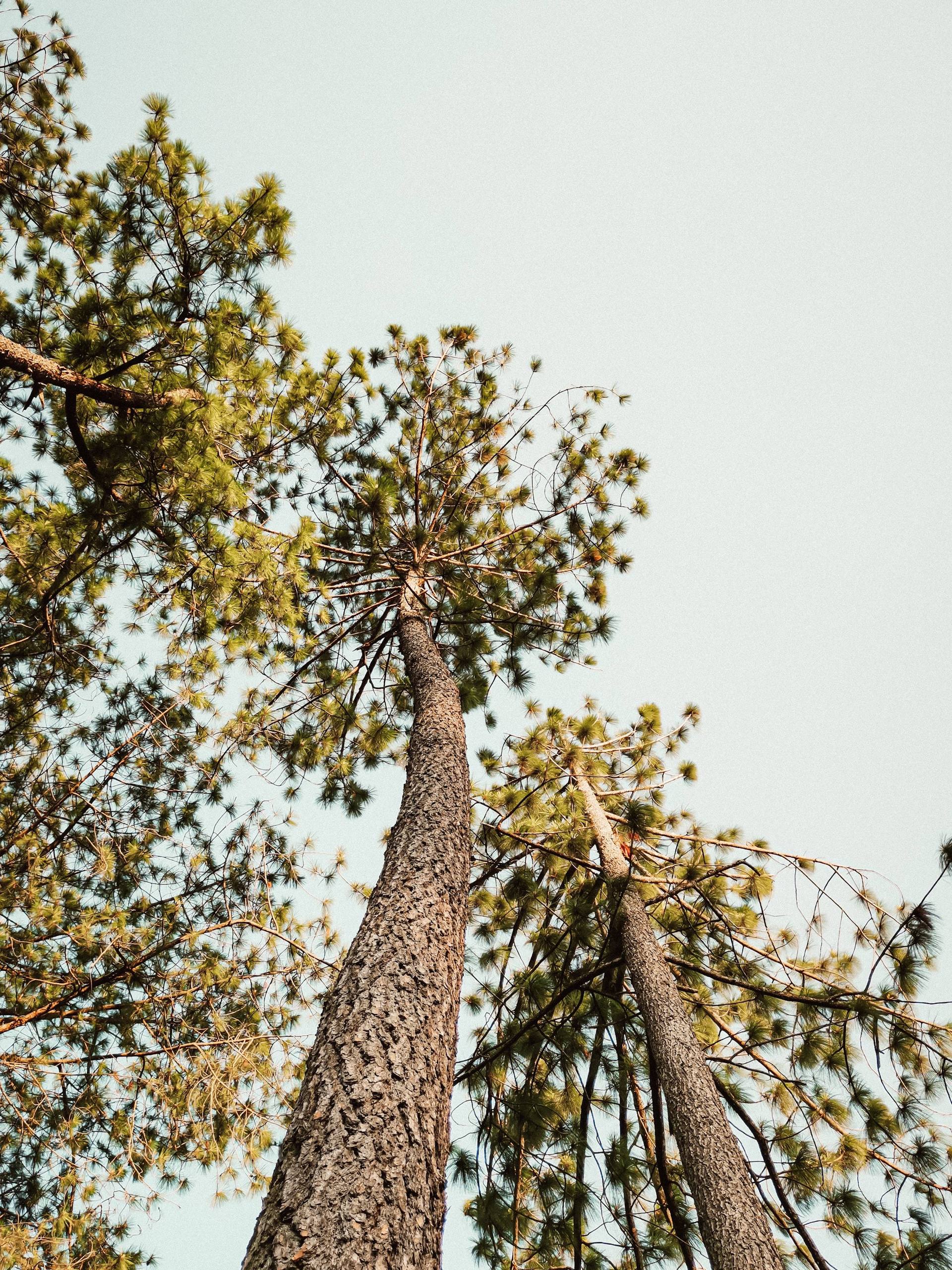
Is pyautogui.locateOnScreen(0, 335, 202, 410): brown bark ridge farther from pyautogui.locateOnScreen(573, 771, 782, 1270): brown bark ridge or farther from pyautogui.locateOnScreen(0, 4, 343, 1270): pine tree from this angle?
pyautogui.locateOnScreen(573, 771, 782, 1270): brown bark ridge

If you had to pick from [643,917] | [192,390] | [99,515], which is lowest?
[643,917]

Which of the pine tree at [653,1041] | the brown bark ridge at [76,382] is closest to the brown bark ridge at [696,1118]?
the pine tree at [653,1041]

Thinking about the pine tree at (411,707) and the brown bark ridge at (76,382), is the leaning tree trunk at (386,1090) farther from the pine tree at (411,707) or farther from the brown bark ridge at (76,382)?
the brown bark ridge at (76,382)

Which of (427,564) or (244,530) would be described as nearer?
(244,530)

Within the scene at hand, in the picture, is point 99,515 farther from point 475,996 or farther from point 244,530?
point 475,996

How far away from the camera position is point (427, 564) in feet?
21.0

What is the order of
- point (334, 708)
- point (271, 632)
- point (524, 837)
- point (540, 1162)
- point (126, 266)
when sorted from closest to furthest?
point (126, 266) → point (540, 1162) → point (524, 837) → point (271, 632) → point (334, 708)

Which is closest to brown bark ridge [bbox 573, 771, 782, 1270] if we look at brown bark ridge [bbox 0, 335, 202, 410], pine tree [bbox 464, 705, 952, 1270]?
pine tree [bbox 464, 705, 952, 1270]

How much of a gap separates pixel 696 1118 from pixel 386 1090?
86.2 inches

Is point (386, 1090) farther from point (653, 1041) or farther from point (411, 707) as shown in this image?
point (411, 707)

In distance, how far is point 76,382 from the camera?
129 inches

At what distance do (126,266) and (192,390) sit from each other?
0.99m

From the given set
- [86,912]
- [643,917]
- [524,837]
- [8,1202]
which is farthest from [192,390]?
[8,1202]

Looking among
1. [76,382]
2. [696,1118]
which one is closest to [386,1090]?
[696,1118]
